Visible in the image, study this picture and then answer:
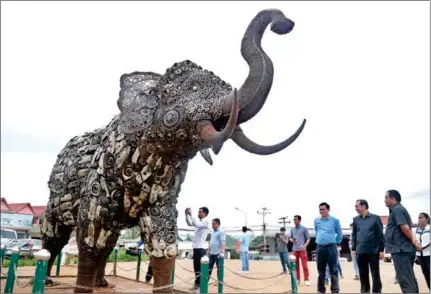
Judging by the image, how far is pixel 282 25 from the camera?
117 inches

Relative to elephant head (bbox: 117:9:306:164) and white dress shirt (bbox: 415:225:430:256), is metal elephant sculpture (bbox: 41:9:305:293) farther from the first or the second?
white dress shirt (bbox: 415:225:430:256)

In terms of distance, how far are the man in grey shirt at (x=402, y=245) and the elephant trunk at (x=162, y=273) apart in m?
2.61

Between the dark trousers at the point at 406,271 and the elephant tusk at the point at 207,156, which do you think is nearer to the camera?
the elephant tusk at the point at 207,156

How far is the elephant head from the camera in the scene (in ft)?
9.41

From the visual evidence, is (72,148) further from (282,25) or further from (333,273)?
(333,273)

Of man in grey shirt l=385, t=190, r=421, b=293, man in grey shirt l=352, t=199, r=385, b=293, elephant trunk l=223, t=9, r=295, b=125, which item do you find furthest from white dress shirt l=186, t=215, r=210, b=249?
elephant trunk l=223, t=9, r=295, b=125

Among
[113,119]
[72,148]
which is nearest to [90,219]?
[113,119]

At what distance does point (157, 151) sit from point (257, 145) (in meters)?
0.83

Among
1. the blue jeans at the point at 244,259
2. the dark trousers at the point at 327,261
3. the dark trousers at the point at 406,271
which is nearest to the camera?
the dark trousers at the point at 406,271

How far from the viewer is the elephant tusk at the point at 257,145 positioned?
294 cm

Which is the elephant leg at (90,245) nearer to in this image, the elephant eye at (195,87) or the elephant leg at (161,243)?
the elephant leg at (161,243)

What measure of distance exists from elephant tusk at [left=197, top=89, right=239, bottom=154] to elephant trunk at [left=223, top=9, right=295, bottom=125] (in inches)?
6.8

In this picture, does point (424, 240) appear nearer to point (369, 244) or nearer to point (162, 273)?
point (369, 244)

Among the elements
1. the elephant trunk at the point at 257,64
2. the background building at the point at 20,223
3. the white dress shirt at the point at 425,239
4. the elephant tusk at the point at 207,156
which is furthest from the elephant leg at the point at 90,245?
the background building at the point at 20,223
